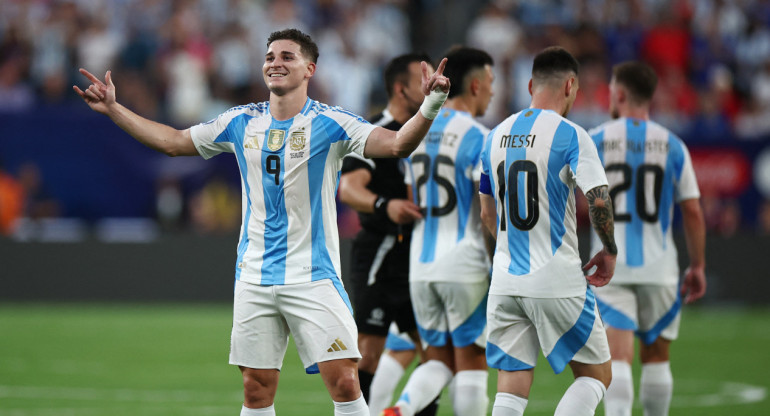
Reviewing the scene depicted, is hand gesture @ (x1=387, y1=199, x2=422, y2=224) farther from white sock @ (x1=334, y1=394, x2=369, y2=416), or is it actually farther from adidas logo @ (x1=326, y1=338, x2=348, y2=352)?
white sock @ (x1=334, y1=394, x2=369, y2=416)

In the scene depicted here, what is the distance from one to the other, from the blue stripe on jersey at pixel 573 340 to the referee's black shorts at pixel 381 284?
1.89 meters

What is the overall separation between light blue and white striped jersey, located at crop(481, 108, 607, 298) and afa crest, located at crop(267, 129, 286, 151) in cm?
121

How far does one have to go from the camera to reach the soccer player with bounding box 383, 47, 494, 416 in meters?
7.13

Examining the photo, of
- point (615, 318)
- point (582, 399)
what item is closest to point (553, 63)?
point (582, 399)

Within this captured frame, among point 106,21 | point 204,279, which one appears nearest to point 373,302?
point 204,279

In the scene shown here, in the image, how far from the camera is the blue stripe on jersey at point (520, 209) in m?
6.00

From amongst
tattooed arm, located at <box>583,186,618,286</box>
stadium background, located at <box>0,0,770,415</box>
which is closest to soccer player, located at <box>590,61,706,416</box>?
tattooed arm, located at <box>583,186,618,286</box>

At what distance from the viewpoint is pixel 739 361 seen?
12273 mm

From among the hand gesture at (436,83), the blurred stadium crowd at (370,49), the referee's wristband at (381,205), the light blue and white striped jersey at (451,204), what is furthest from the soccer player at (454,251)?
the blurred stadium crowd at (370,49)

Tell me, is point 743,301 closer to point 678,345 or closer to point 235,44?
point 678,345

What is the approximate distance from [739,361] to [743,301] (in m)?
4.67

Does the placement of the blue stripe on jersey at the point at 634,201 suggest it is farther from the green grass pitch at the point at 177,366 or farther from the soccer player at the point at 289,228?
the soccer player at the point at 289,228

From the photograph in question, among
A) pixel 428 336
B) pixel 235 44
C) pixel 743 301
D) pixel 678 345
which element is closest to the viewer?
→ pixel 428 336

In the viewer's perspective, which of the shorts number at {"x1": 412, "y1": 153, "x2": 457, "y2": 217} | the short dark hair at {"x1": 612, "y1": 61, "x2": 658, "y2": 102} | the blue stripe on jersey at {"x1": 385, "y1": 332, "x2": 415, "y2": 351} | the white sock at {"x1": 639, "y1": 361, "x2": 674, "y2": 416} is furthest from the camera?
the blue stripe on jersey at {"x1": 385, "y1": 332, "x2": 415, "y2": 351}
